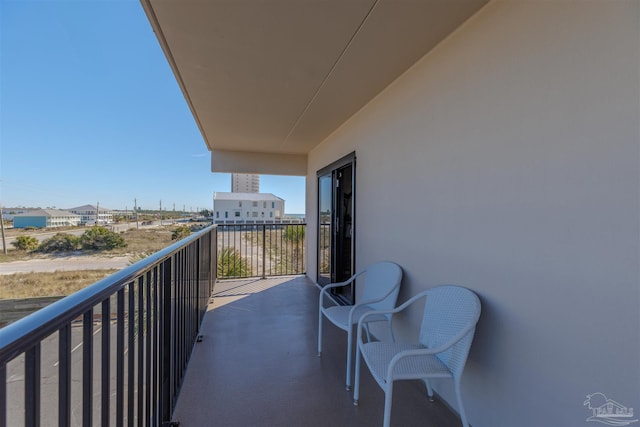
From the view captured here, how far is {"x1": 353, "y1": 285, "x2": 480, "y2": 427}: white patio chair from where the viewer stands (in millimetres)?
1374

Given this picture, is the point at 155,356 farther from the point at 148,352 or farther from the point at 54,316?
the point at 54,316

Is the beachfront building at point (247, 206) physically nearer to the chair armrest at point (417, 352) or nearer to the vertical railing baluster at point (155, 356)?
the vertical railing baluster at point (155, 356)

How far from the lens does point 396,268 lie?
2.33 meters

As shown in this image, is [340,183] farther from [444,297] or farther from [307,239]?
[444,297]

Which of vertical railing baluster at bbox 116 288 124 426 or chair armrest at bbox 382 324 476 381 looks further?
chair armrest at bbox 382 324 476 381

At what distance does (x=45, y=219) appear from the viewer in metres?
7.30

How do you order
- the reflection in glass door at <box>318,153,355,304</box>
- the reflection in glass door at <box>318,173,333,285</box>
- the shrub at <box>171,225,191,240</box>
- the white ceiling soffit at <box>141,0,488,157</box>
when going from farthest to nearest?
the reflection in glass door at <box>318,173,333,285</box> → the reflection in glass door at <box>318,153,355,304</box> → the shrub at <box>171,225,191,240</box> → the white ceiling soffit at <box>141,0,488,157</box>

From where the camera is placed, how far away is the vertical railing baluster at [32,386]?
0.55 m

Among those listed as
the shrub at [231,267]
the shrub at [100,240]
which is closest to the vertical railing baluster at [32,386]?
the shrub at [231,267]

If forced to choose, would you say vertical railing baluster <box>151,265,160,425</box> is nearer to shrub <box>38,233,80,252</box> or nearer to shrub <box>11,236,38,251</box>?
shrub <box>11,236,38,251</box>

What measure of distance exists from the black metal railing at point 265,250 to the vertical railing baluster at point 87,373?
4.41 meters

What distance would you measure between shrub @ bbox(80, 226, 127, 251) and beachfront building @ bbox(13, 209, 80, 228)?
81cm

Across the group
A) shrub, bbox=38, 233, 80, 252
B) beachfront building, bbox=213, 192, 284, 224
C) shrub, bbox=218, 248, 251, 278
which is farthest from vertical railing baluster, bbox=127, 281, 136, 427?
beachfront building, bbox=213, 192, 284, 224

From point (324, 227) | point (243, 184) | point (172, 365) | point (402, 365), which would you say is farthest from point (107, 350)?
point (243, 184)
